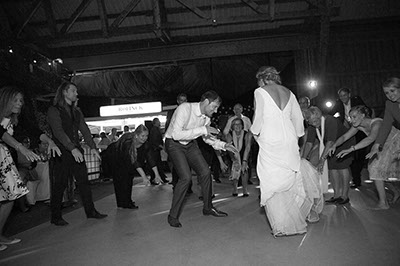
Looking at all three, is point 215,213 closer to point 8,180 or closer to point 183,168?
point 183,168

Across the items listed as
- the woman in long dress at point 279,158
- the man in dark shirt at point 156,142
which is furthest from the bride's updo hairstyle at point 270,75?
the man in dark shirt at point 156,142

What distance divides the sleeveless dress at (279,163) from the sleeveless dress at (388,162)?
1234 mm

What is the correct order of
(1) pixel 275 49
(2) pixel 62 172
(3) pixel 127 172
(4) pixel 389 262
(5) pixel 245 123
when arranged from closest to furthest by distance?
1. (4) pixel 389 262
2. (2) pixel 62 172
3. (3) pixel 127 172
4. (5) pixel 245 123
5. (1) pixel 275 49

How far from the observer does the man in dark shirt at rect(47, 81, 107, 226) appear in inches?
132

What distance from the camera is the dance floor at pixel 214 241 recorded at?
213 centimetres

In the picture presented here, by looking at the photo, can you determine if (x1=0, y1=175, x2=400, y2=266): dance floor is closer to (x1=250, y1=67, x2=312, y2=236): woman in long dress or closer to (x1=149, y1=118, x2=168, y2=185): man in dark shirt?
(x1=250, y1=67, x2=312, y2=236): woman in long dress

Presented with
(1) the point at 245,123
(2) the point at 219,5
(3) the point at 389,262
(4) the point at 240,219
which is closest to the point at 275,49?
(2) the point at 219,5

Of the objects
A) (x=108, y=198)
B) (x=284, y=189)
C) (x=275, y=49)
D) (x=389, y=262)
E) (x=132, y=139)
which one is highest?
(x=275, y=49)

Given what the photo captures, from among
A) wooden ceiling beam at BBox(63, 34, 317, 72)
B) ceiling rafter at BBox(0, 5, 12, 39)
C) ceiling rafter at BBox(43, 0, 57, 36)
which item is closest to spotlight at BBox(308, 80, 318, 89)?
wooden ceiling beam at BBox(63, 34, 317, 72)

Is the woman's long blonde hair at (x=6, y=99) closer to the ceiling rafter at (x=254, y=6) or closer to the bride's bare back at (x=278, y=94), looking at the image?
the bride's bare back at (x=278, y=94)

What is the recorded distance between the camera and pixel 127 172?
4.27 meters

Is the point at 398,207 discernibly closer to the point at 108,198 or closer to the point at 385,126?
the point at 385,126

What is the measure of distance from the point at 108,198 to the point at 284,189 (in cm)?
381

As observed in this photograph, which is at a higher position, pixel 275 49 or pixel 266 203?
pixel 275 49
